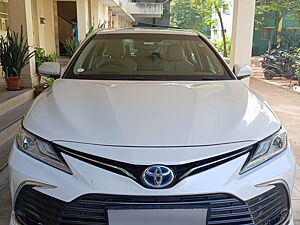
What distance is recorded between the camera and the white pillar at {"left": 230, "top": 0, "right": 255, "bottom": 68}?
223 inches

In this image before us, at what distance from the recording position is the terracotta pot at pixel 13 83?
19.5ft

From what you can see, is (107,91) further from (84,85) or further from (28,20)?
(28,20)

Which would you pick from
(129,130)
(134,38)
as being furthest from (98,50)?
(129,130)

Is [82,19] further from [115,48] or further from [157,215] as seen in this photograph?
[157,215]

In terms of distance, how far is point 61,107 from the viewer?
193 cm

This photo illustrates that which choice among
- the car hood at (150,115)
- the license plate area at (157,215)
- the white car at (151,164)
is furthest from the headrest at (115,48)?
the license plate area at (157,215)

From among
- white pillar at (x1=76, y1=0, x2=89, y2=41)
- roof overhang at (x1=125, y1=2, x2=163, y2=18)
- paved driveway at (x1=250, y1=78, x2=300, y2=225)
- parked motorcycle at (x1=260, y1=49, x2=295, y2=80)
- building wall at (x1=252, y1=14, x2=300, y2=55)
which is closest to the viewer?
paved driveway at (x1=250, y1=78, x2=300, y2=225)

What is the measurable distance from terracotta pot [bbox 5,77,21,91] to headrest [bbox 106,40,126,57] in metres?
3.52

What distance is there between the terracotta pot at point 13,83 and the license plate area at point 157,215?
16.7 feet

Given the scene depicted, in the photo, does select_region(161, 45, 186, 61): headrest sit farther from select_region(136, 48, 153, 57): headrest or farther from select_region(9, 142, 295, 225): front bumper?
select_region(9, 142, 295, 225): front bumper

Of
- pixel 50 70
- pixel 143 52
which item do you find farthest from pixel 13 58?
pixel 143 52

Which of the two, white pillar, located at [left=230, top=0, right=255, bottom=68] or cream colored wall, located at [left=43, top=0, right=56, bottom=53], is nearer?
white pillar, located at [left=230, top=0, right=255, bottom=68]

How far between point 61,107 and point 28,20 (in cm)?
512

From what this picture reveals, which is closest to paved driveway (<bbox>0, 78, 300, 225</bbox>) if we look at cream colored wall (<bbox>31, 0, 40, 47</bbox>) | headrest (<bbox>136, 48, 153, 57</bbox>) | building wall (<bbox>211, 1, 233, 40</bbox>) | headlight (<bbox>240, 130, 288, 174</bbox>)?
headlight (<bbox>240, 130, 288, 174</bbox>)
